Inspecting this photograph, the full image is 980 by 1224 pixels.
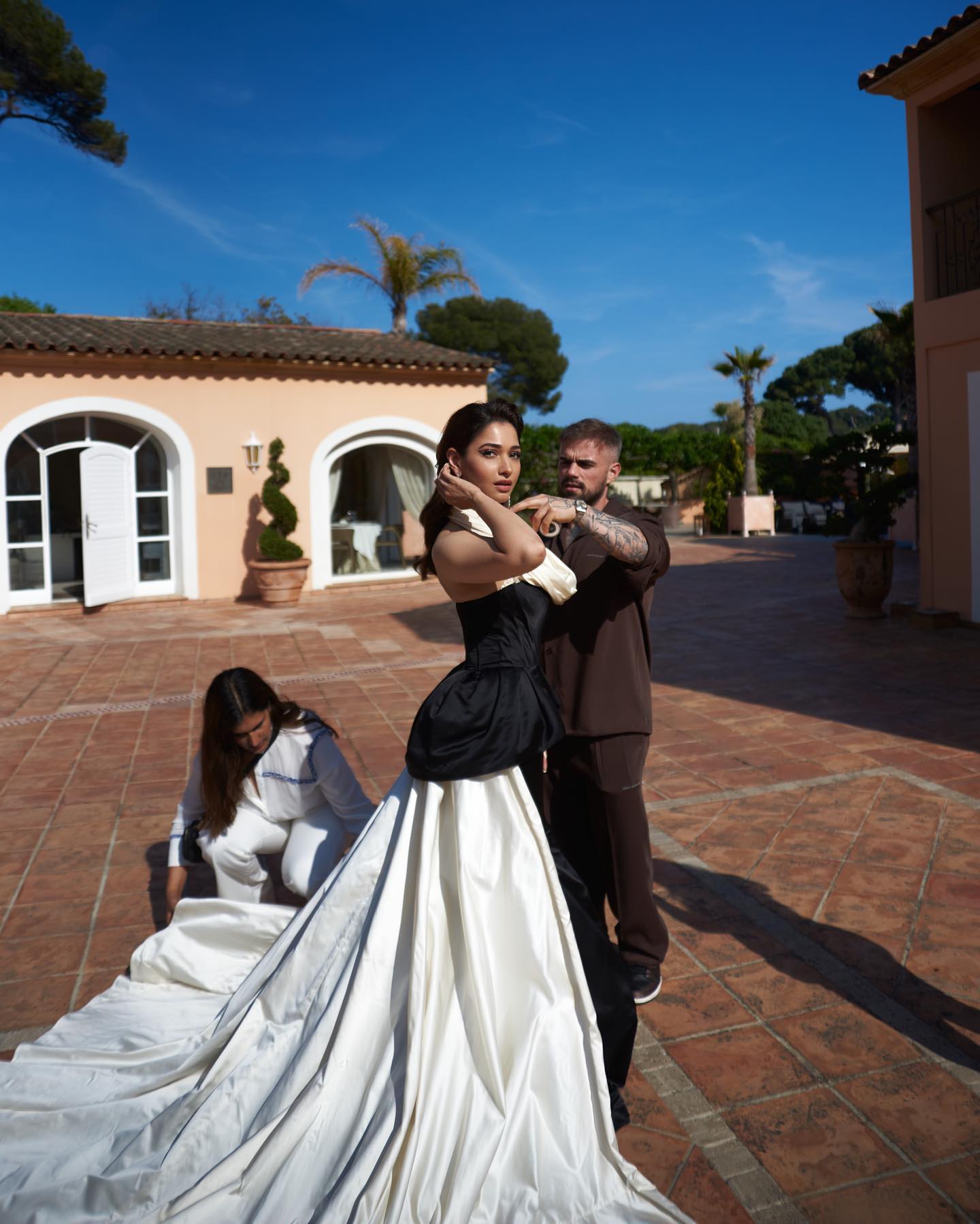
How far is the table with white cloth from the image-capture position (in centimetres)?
1599

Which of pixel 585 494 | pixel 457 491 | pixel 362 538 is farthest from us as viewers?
pixel 362 538

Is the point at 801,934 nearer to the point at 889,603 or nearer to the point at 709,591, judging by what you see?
the point at 889,603

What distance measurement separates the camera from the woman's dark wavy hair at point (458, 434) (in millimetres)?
2354

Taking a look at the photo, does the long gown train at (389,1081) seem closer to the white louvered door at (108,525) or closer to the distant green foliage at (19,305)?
the white louvered door at (108,525)

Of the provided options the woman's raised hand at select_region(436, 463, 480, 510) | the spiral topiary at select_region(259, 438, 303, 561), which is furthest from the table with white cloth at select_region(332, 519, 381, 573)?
the woman's raised hand at select_region(436, 463, 480, 510)

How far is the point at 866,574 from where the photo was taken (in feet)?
34.8

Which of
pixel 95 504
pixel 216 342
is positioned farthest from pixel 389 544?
pixel 95 504

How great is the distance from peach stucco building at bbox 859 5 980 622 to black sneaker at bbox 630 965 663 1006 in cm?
803

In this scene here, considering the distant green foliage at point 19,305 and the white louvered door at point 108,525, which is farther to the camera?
the distant green foliage at point 19,305

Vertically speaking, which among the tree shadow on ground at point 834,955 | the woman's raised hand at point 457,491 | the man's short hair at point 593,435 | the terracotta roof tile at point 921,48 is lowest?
the tree shadow on ground at point 834,955

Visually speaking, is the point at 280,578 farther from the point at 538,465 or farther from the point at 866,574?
the point at 538,465

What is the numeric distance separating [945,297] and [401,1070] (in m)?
9.80

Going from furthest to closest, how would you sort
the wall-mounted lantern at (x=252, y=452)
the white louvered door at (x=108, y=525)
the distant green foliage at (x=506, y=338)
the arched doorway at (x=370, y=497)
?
the distant green foliage at (x=506, y=338)
the arched doorway at (x=370, y=497)
the wall-mounted lantern at (x=252, y=452)
the white louvered door at (x=108, y=525)

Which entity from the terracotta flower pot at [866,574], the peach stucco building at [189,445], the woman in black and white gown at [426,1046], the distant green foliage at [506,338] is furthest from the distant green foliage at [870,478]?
the distant green foliage at [506,338]
